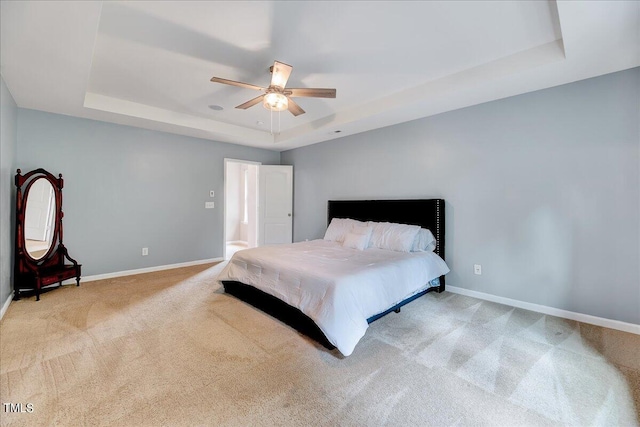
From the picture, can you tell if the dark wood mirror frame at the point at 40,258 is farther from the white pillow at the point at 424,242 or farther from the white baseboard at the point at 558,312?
the white baseboard at the point at 558,312

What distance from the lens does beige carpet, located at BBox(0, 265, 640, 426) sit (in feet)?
5.23

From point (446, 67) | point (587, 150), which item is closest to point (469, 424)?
point (587, 150)

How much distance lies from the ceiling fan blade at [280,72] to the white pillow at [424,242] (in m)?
2.52

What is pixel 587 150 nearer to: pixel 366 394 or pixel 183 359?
pixel 366 394

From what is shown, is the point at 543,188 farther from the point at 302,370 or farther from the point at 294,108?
the point at 302,370

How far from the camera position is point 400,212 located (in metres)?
4.18

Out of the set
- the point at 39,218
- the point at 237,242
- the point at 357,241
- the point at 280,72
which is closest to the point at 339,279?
the point at 357,241

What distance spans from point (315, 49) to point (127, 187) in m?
3.78

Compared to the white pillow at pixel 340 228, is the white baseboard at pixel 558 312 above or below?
below

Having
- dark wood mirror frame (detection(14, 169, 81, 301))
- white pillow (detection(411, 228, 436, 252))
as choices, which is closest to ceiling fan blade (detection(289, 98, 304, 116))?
white pillow (detection(411, 228, 436, 252))

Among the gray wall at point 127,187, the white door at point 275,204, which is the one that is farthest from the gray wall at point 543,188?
the gray wall at point 127,187

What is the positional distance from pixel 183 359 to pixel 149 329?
75cm

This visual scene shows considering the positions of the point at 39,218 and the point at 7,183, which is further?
the point at 39,218

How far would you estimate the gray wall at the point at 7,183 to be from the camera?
9.46ft
